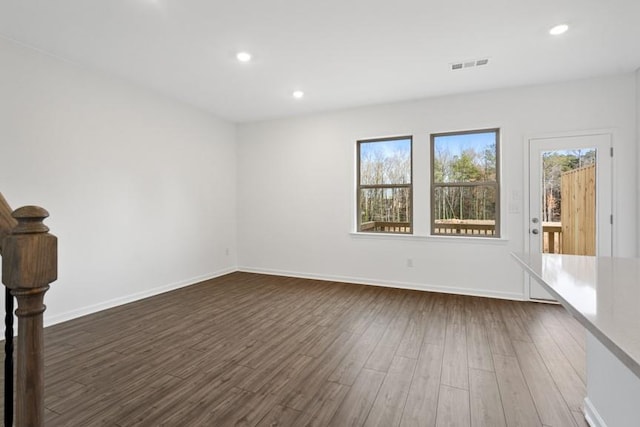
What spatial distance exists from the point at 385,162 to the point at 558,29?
2.62m

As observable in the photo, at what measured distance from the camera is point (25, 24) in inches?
109

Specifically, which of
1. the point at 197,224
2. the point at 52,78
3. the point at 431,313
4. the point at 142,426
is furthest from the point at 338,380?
the point at 52,78

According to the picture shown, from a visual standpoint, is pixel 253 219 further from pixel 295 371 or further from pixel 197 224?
pixel 295 371

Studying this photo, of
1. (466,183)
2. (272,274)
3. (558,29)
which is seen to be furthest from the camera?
(272,274)

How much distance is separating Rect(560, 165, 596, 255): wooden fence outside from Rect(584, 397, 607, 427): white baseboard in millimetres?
2652

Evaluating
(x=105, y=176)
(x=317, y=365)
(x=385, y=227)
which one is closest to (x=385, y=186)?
(x=385, y=227)

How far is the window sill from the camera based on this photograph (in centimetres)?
428

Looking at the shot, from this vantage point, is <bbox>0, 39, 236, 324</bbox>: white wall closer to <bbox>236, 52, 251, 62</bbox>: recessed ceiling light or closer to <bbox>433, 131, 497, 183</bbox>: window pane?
<bbox>236, 52, 251, 62</bbox>: recessed ceiling light

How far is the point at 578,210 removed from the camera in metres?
3.91

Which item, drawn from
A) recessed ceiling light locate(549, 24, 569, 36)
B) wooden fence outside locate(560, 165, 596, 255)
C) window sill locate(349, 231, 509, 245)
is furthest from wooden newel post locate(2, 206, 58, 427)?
wooden fence outside locate(560, 165, 596, 255)

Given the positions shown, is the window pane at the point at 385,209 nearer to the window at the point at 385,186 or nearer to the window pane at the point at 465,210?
the window at the point at 385,186

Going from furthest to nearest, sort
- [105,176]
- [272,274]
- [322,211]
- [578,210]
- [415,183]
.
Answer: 1. [272,274]
2. [322,211]
3. [415,183]
4. [578,210]
5. [105,176]

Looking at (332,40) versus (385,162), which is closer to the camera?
(332,40)

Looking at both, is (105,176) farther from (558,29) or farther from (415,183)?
(558,29)
